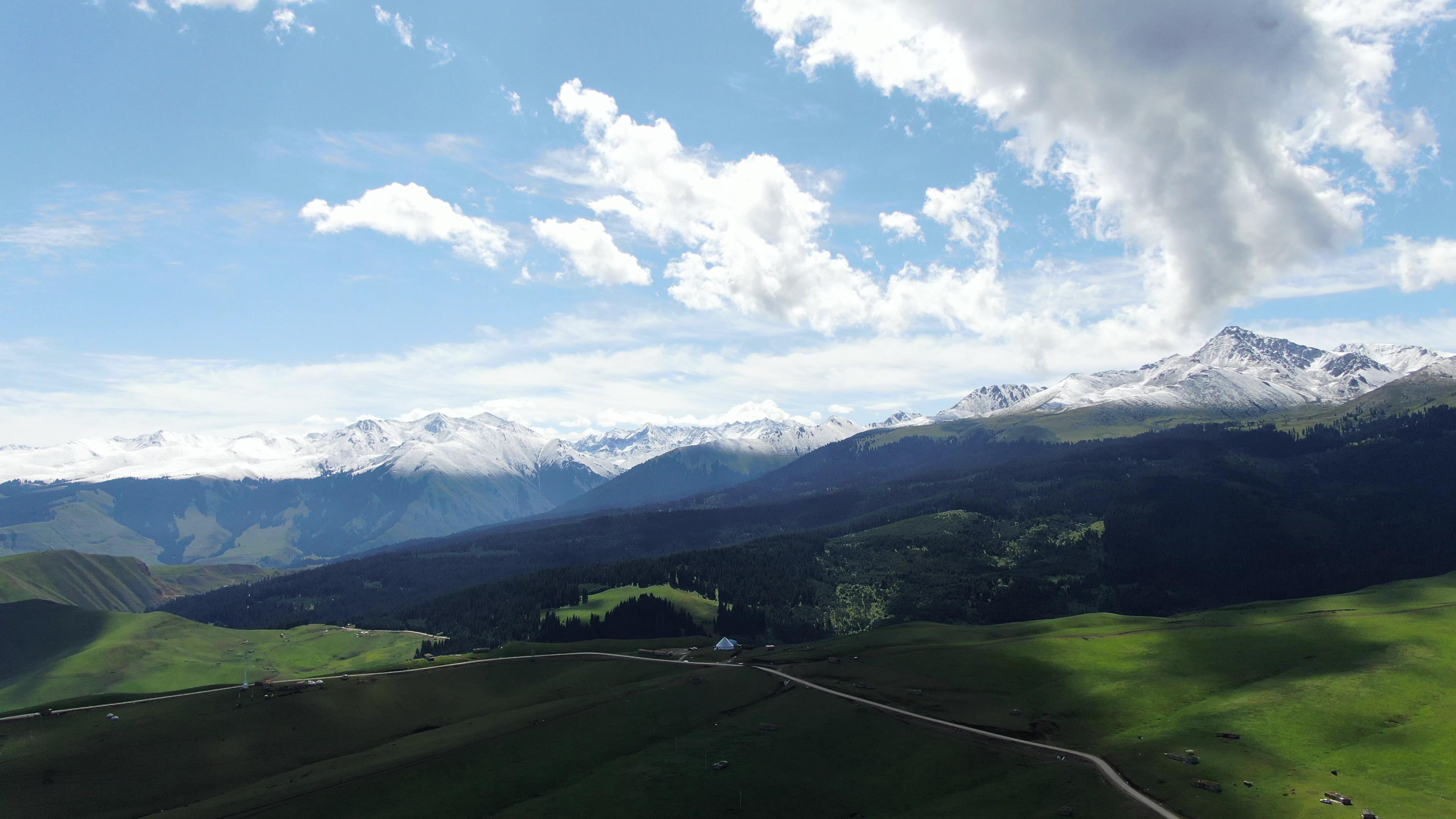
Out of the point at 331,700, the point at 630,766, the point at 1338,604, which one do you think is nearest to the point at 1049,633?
the point at 1338,604

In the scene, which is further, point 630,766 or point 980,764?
point 630,766

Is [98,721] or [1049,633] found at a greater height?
[98,721]

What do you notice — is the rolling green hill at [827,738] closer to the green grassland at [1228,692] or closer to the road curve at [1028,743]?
the green grassland at [1228,692]

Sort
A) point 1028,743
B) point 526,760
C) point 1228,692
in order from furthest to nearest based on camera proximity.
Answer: point 1228,692 → point 526,760 → point 1028,743

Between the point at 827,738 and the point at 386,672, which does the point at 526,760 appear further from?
the point at 386,672

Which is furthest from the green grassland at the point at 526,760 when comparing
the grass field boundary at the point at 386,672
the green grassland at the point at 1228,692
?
the green grassland at the point at 1228,692

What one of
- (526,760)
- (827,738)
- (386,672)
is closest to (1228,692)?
(827,738)

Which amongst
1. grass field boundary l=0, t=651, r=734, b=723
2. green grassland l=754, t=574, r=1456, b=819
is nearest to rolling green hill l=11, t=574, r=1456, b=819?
green grassland l=754, t=574, r=1456, b=819

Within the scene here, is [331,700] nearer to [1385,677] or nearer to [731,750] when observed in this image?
[731,750]

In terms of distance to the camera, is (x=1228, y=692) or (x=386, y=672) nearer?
(x=1228, y=692)
